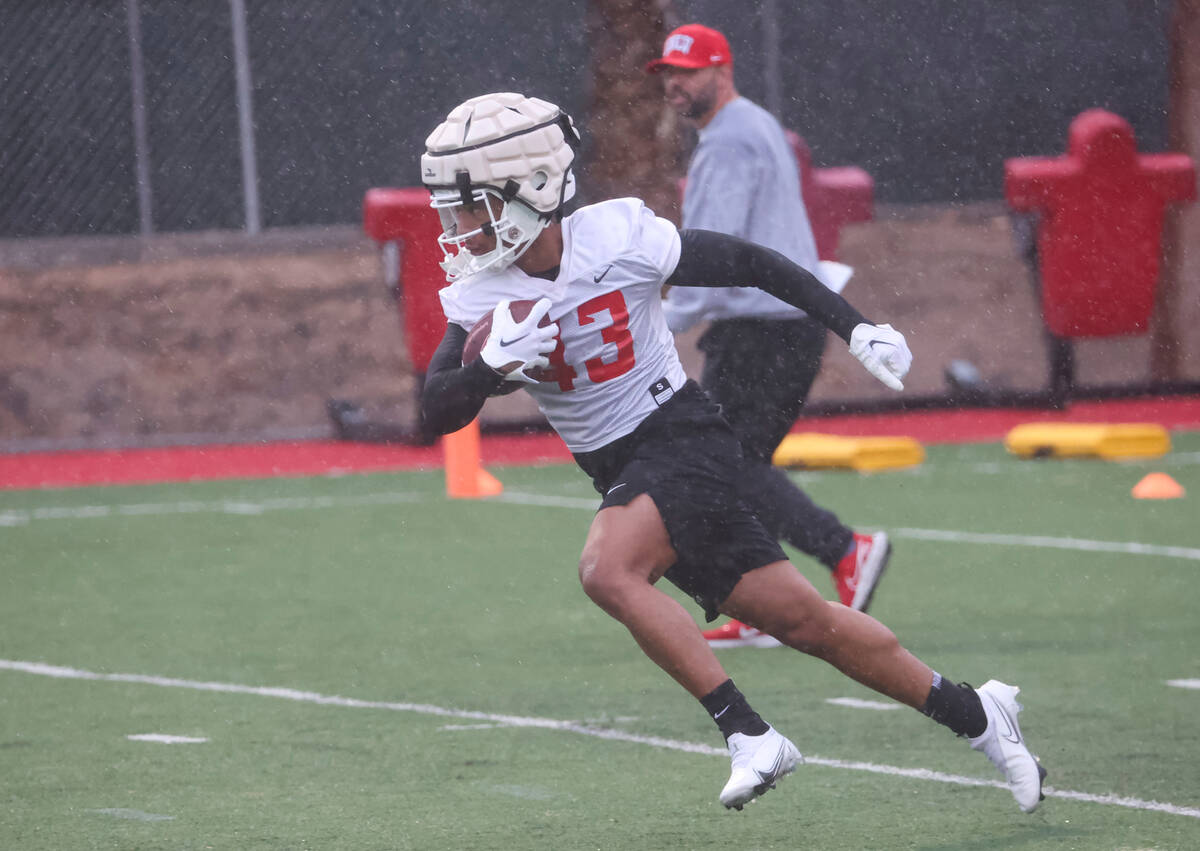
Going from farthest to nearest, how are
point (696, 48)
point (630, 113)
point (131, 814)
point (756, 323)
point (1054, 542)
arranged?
point (630, 113)
point (1054, 542)
point (696, 48)
point (756, 323)
point (131, 814)

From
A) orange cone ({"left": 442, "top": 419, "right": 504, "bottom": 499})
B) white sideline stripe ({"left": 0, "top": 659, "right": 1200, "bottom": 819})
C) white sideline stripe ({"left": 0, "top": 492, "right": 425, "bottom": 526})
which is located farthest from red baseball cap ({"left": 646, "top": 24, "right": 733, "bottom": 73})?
white sideline stripe ({"left": 0, "top": 492, "right": 425, "bottom": 526})

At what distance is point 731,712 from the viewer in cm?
477

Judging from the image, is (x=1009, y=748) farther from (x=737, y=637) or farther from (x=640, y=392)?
(x=737, y=637)

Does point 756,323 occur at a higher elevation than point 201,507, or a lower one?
higher

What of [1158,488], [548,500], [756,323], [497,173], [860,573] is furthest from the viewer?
[548,500]

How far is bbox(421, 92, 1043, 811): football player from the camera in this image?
4.82 m

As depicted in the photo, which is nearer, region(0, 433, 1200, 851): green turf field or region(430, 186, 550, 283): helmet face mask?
region(430, 186, 550, 283): helmet face mask

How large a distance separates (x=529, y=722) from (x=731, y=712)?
5.43 feet

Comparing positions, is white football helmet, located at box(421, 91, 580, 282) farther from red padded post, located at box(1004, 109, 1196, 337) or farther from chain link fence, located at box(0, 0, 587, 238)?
chain link fence, located at box(0, 0, 587, 238)

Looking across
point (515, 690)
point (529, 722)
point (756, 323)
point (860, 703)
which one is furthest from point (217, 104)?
point (860, 703)

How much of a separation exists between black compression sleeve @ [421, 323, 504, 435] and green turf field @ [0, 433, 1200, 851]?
982mm

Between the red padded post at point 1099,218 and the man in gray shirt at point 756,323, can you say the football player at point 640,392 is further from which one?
the red padded post at point 1099,218

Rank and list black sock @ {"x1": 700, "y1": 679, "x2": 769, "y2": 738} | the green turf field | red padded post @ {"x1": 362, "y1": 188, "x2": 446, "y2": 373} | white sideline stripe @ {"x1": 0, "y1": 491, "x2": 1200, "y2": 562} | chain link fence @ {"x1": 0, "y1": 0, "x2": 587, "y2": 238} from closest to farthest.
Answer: black sock @ {"x1": 700, "y1": 679, "x2": 769, "y2": 738} < the green turf field < white sideline stripe @ {"x1": 0, "y1": 491, "x2": 1200, "y2": 562} < red padded post @ {"x1": 362, "y1": 188, "x2": 446, "y2": 373} < chain link fence @ {"x1": 0, "y1": 0, "x2": 587, "y2": 238}

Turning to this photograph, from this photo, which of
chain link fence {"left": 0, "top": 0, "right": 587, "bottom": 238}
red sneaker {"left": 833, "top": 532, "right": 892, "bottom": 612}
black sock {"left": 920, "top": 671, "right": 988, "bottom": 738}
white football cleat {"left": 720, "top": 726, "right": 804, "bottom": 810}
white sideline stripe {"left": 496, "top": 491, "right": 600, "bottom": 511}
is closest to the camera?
white football cleat {"left": 720, "top": 726, "right": 804, "bottom": 810}
